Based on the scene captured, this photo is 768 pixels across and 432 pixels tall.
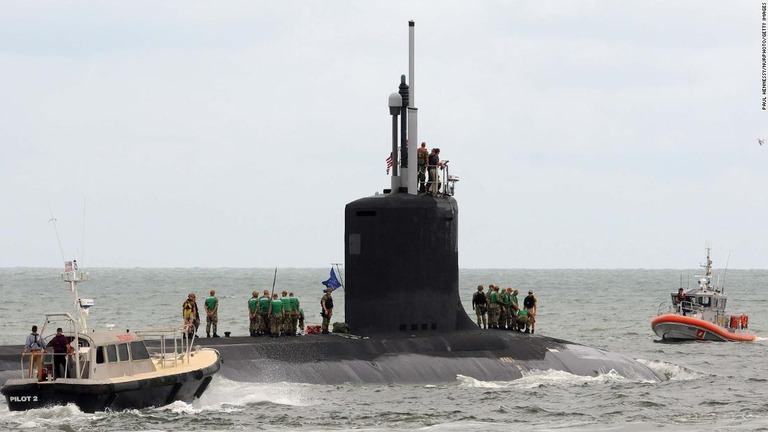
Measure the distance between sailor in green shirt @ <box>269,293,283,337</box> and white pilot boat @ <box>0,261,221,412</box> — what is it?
489 cm

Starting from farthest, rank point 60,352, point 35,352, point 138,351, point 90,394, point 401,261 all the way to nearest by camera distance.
Result: point 401,261 < point 138,351 < point 60,352 < point 35,352 < point 90,394

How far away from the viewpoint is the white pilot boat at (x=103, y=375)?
20.1 m

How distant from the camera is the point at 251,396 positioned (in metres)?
23.4

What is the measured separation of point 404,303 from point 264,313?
2.87 metres

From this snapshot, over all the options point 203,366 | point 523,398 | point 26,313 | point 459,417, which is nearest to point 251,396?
point 203,366

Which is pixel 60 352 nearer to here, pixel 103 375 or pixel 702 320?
pixel 103 375

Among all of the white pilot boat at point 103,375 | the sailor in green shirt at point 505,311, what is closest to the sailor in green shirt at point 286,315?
the white pilot boat at point 103,375

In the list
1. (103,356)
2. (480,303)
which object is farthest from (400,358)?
(103,356)

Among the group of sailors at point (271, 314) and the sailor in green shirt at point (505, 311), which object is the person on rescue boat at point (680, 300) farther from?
the group of sailors at point (271, 314)

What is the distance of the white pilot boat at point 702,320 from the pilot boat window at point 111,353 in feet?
95.7

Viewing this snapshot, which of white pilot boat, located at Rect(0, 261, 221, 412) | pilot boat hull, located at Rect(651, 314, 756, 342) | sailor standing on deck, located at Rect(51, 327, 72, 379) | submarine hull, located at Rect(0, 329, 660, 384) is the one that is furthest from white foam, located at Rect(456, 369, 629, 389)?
pilot boat hull, located at Rect(651, 314, 756, 342)

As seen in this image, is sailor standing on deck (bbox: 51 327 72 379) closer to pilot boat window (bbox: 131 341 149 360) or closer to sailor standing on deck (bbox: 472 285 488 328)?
pilot boat window (bbox: 131 341 149 360)

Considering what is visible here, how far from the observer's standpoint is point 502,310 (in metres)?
31.4

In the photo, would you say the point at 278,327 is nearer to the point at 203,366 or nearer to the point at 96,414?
the point at 203,366
